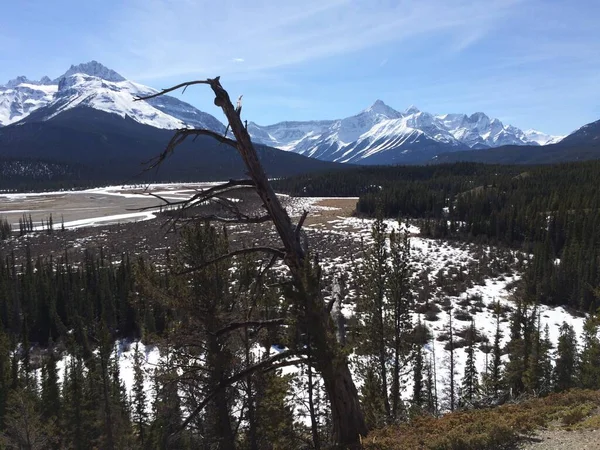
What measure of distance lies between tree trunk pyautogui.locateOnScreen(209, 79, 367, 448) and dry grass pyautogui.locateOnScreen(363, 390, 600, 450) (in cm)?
54

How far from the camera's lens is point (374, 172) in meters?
193

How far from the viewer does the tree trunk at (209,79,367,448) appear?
4953mm

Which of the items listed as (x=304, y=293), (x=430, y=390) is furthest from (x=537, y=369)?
(x=304, y=293)

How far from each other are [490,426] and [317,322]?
3834 mm

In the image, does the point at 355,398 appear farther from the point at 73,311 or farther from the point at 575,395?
the point at 73,311

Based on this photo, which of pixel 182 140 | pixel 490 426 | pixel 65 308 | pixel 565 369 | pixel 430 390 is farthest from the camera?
pixel 65 308

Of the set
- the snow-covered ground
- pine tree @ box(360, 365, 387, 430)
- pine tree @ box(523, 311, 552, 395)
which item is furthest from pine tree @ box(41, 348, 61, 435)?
pine tree @ box(523, 311, 552, 395)

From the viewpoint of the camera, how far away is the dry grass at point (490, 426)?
6652mm

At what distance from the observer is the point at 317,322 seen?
19.9 feet

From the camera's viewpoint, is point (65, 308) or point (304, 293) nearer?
point (304, 293)

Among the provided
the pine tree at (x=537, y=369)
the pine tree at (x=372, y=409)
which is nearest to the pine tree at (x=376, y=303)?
the pine tree at (x=372, y=409)

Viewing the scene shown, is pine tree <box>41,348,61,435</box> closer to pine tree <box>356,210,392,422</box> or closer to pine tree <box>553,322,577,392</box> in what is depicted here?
pine tree <box>356,210,392,422</box>

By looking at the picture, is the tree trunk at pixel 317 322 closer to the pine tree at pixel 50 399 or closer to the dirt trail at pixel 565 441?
the dirt trail at pixel 565 441

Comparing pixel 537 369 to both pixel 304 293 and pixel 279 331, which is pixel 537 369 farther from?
pixel 304 293
